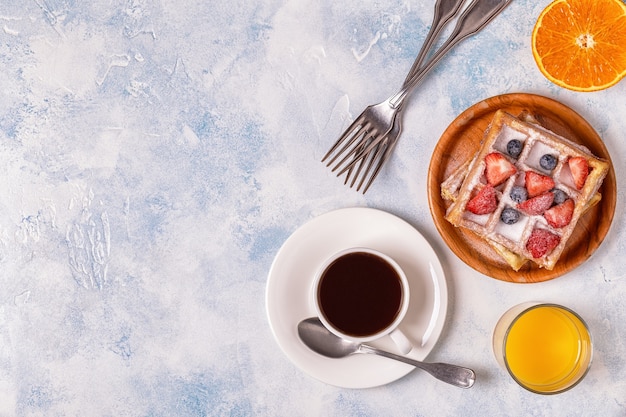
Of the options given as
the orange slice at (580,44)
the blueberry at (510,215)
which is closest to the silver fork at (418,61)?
the orange slice at (580,44)

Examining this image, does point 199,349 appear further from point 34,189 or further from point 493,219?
point 493,219

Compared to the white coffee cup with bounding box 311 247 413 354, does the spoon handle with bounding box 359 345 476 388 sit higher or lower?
lower

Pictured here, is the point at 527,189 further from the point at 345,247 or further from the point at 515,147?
the point at 345,247

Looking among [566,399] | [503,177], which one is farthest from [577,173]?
[566,399]

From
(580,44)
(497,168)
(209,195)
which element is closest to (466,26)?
(580,44)

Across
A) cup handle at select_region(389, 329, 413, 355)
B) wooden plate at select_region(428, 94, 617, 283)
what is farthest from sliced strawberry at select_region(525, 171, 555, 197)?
→ cup handle at select_region(389, 329, 413, 355)

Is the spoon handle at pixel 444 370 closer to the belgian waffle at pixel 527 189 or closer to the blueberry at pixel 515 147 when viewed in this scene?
the belgian waffle at pixel 527 189

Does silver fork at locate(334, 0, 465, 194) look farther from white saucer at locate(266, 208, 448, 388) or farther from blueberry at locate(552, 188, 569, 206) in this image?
blueberry at locate(552, 188, 569, 206)
